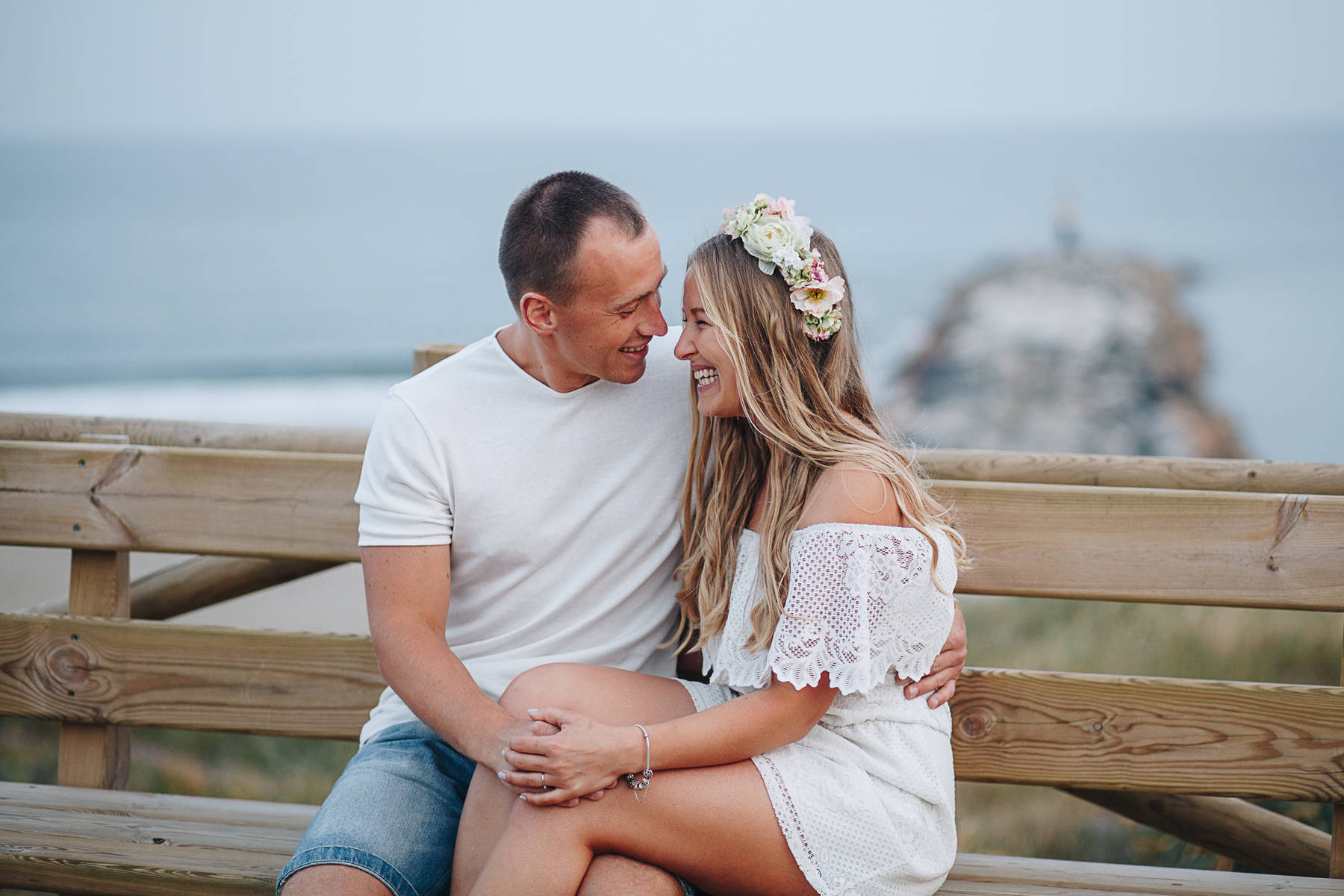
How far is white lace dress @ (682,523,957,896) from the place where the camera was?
1570mm

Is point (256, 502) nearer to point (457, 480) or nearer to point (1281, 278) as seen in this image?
point (457, 480)

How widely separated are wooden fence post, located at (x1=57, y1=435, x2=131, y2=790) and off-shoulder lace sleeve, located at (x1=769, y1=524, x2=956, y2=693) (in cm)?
143

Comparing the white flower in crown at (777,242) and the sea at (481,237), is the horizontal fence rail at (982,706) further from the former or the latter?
the sea at (481,237)

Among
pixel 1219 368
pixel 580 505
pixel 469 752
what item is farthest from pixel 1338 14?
pixel 469 752

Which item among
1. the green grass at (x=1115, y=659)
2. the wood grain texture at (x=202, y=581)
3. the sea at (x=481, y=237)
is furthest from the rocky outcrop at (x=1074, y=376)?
the wood grain texture at (x=202, y=581)

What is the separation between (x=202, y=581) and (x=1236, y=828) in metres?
2.16

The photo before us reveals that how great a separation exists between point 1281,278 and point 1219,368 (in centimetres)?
184

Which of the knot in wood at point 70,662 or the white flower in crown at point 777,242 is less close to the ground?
the white flower in crown at point 777,242

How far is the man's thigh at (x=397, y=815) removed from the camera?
163 centimetres

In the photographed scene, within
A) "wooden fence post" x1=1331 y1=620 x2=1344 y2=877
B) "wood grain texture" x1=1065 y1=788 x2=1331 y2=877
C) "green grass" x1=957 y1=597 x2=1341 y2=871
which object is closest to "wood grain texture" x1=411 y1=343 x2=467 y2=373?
"wood grain texture" x1=1065 y1=788 x2=1331 y2=877

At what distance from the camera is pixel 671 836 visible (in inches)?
61.6

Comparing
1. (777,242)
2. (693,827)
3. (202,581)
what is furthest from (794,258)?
(202,581)

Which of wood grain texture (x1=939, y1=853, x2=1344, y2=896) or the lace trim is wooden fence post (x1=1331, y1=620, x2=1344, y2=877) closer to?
wood grain texture (x1=939, y1=853, x2=1344, y2=896)

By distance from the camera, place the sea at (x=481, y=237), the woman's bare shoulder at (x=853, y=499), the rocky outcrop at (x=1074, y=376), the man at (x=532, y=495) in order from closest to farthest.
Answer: the woman's bare shoulder at (x=853, y=499) < the man at (x=532, y=495) < the rocky outcrop at (x=1074, y=376) < the sea at (x=481, y=237)
